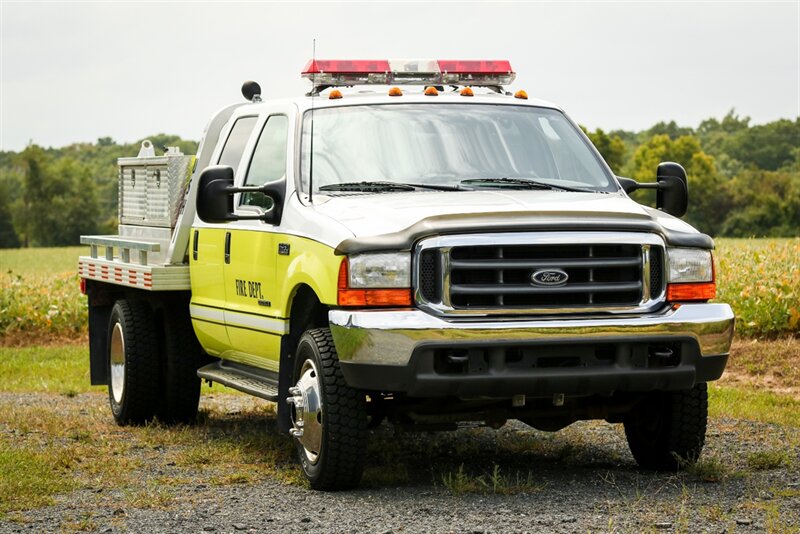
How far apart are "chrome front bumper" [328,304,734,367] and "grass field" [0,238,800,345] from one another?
26.7 ft

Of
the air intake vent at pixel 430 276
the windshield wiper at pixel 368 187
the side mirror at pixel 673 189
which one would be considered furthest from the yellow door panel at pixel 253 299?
the side mirror at pixel 673 189

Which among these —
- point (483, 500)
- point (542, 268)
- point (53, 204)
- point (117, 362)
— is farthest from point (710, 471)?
point (53, 204)

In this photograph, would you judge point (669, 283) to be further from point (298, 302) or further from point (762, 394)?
point (762, 394)

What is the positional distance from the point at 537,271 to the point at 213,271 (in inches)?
114

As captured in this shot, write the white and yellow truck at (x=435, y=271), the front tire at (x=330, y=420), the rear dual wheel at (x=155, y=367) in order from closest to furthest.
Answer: the white and yellow truck at (x=435, y=271) → the front tire at (x=330, y=420) → the rear dual wheel at (x=155, y=367)

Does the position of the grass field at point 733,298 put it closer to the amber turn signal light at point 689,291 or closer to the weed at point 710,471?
the weed at point 710,471

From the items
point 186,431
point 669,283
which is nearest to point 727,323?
point 669,283

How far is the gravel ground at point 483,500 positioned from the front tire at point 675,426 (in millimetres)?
132

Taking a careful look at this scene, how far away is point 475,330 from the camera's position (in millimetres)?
7012

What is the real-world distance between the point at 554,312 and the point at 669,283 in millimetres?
670

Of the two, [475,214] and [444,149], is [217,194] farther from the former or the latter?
[475,214]

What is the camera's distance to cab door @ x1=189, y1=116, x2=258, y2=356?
9312 mm

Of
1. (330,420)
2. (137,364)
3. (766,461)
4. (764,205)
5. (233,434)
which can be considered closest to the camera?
(330,420)

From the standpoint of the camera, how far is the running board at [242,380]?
28.0ft
